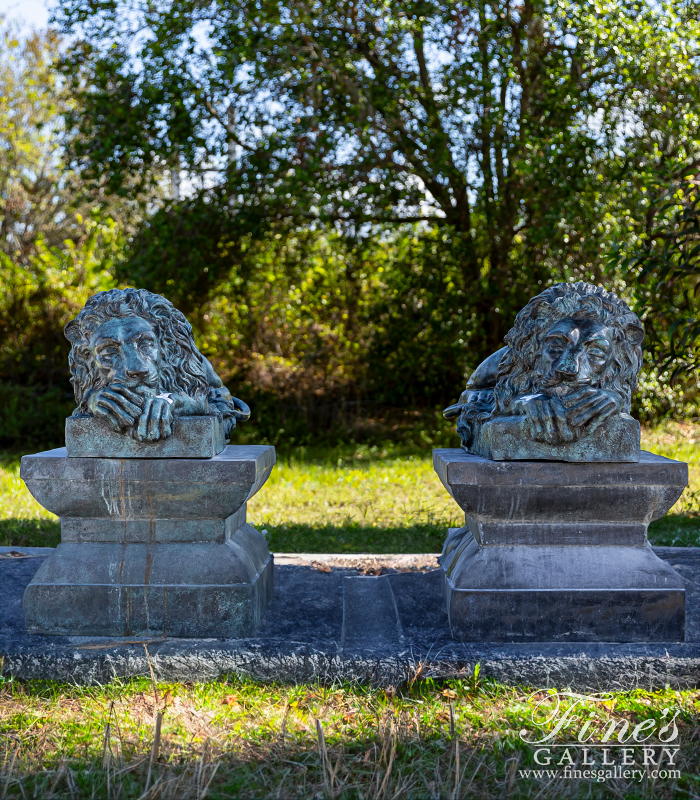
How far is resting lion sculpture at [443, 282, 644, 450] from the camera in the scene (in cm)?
300

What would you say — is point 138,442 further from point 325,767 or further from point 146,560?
point 325,767

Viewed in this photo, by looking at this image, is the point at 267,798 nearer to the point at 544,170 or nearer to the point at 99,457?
the point at 99,457

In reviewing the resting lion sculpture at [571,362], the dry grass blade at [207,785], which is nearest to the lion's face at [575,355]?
the resting lion sculpture at [571,362]

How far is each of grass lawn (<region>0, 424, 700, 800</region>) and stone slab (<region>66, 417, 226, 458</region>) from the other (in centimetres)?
92

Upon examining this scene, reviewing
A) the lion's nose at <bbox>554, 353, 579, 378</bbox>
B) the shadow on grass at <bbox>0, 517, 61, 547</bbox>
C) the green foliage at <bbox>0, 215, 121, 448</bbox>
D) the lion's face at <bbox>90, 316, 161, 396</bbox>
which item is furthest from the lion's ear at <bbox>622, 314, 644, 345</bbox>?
the green foliage at <bbox>0, 215, 121, 448</bbox>

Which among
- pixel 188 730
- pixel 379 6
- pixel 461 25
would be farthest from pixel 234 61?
pixel 188 730

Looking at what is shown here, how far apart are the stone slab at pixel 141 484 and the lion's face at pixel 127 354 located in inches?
13.2

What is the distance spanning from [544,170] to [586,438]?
568 cm

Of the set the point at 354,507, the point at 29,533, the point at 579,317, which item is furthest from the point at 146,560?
the point at 354,507

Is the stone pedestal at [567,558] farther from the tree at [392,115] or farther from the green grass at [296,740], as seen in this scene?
the tree at [392,115]

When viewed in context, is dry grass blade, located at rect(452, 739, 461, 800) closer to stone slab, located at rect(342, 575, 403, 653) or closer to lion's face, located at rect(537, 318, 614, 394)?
stone slab, located at rect(342, 575, 403, 653)

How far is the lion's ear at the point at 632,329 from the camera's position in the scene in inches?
123

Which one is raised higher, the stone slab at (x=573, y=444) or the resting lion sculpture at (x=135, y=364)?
the resting lion sculpture at (x=135, y=364)

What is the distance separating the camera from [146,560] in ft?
10.3
